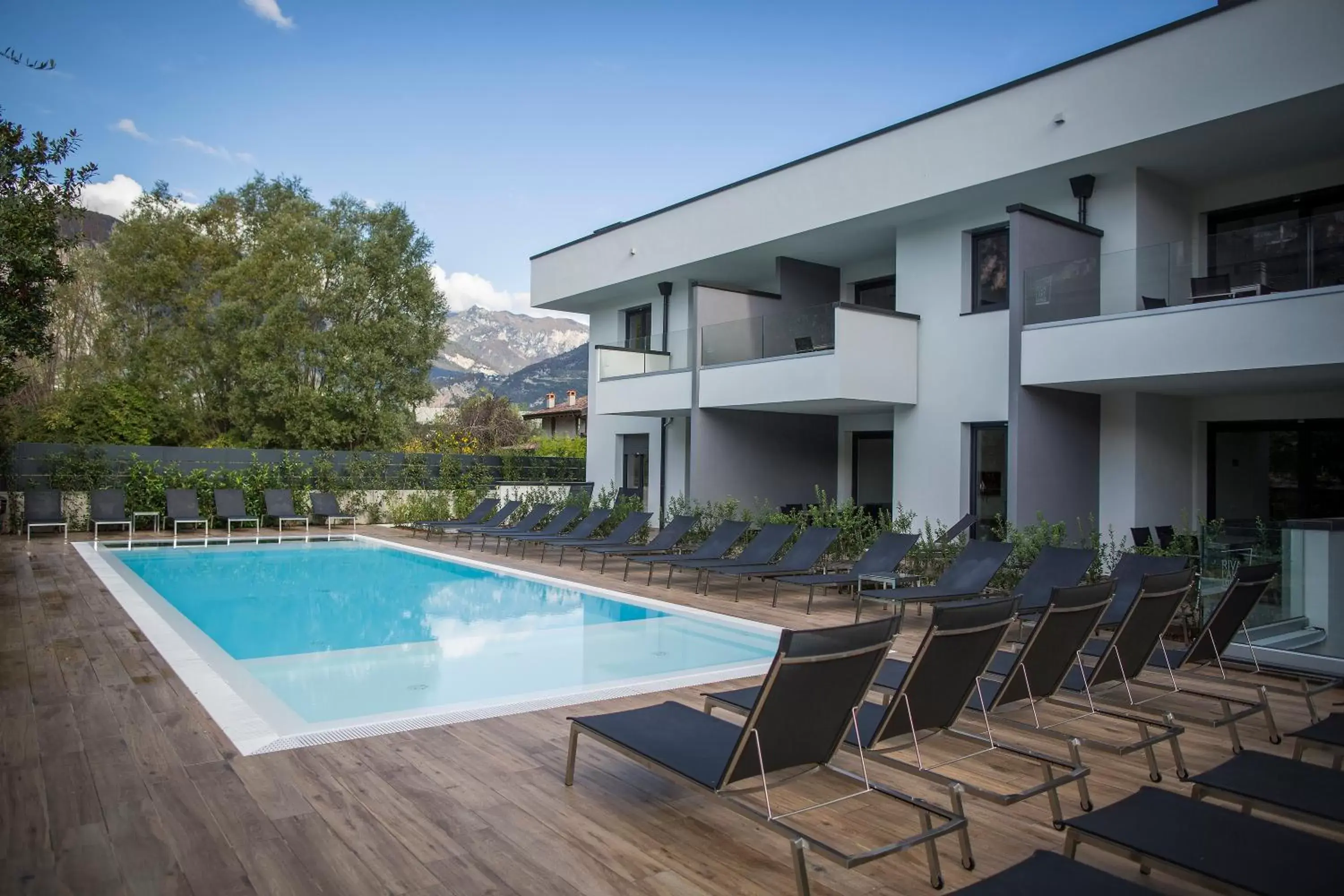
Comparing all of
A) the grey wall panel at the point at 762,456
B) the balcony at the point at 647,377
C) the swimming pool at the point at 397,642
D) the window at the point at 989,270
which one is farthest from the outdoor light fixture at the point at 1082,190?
the swimming pool at the point at 397,642

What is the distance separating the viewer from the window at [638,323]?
19984 mm

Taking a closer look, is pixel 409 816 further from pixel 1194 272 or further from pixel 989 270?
pixel 989 270

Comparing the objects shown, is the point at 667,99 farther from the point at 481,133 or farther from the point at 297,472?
the point at 297,472

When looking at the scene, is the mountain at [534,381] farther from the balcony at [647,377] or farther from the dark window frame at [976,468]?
the dark window frame at [976,468]

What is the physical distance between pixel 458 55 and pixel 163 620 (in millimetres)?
14195

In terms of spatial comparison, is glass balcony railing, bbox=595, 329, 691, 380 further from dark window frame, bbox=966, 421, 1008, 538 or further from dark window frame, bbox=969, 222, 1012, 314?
dark window frame, bbox=966, 421, 1008, 538

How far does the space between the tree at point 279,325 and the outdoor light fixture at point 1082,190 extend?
2187 cm

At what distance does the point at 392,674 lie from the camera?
6.87 meters

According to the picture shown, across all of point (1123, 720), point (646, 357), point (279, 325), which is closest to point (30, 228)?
point (1123, 720)

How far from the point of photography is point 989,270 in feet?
42.3

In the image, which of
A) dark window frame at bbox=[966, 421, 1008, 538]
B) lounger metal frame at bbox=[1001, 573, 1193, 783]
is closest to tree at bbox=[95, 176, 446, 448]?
dark window frame at bbox=[966, 421, 1008, 538]

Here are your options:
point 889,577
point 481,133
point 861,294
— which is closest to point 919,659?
point 889,577

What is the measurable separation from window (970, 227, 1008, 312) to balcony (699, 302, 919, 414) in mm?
1000

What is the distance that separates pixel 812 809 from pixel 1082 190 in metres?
10.6
